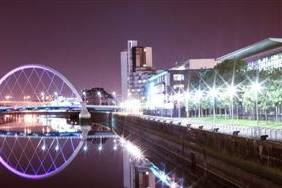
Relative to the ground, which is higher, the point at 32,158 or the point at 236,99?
the point at 236,99

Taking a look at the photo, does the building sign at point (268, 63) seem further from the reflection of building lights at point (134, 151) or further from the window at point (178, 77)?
the window at point (178, 77)

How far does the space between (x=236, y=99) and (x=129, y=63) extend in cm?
13786

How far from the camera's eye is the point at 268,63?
8062 cm

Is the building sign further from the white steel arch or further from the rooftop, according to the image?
the white steel arch

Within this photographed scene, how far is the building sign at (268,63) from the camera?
2977 inches

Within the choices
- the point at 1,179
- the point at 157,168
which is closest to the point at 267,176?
the point at 157,168

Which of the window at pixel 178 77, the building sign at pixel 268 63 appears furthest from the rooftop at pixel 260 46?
the window at pixel 178 77

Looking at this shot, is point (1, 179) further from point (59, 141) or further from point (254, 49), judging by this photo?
point (254, 49)

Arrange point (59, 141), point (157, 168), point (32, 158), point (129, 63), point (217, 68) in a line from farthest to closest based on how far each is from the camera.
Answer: point (129, 63)
point (59, 141)
point (217, 68)
point (32, 158)
point (157, 168)

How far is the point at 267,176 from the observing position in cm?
2128

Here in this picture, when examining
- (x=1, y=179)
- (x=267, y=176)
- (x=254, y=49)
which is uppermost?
(x=254, y=49)

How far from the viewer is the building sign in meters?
75.6

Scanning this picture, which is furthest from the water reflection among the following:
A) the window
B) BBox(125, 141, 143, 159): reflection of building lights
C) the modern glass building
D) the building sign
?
the window

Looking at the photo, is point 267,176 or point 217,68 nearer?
point 267,176
